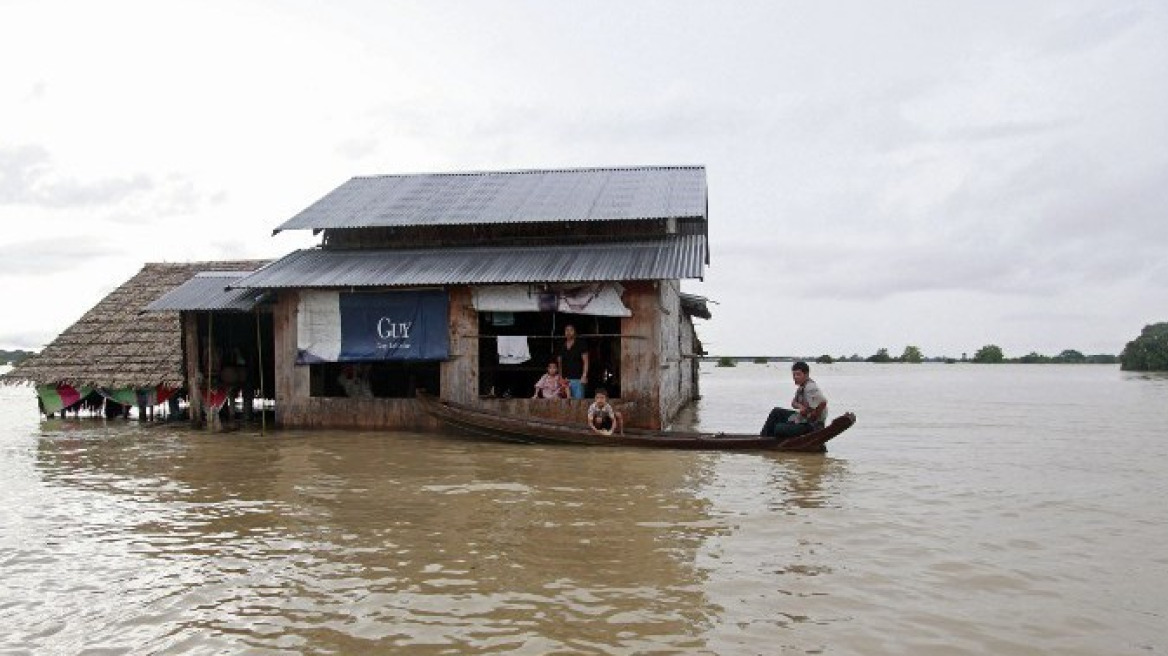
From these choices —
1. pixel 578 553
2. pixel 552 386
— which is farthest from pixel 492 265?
pixel 578 553

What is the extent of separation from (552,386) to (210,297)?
7.39 metres

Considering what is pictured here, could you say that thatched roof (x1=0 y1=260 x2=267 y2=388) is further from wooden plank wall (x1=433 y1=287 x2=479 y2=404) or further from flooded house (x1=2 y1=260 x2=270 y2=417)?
wooden plank wall (x1=433 y1=287 x2=479 y2=404)

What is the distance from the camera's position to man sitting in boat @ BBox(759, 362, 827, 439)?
39.1 feet

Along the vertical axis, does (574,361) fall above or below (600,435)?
above

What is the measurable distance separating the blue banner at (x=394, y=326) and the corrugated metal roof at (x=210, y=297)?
2.24m

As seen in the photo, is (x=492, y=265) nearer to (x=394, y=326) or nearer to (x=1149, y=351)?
(x=394, y=326)

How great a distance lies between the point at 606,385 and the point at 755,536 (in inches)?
349

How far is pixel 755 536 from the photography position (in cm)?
678

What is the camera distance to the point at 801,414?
12.0 metres

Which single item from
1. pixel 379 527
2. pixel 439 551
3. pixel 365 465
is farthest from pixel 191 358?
pixel 439 551

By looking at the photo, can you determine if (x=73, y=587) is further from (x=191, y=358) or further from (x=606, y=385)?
(x=191, y=358)

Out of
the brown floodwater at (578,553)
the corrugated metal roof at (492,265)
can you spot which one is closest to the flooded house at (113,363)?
the corrugated metal roof at (492,265)

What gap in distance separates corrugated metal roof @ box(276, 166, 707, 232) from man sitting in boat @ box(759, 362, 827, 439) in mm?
4131

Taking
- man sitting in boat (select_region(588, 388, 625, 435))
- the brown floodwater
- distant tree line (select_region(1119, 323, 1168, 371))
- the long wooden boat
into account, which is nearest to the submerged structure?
man sitting in boat (select_region(588, 388, 625, 435))
